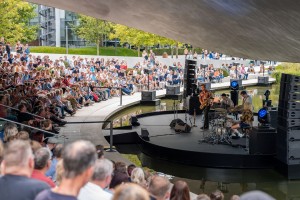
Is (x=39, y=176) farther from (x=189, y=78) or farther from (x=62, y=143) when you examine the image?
(x=189, y=78)

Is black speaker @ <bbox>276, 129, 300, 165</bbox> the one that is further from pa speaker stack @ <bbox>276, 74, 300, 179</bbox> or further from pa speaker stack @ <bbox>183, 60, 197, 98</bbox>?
pa speaker stack @ <bbox>183, 60, 197, 98</bbox>

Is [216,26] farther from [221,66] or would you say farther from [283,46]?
[221,66]

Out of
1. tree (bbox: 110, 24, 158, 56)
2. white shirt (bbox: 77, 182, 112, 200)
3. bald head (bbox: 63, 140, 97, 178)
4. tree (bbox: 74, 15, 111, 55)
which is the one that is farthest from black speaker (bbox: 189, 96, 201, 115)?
tree (bbox: 74, 15, 111, 55)

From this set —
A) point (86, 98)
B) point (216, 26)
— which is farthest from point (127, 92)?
point (216, 26)

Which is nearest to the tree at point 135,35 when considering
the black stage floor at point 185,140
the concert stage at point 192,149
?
the black stage floor at point 185,140

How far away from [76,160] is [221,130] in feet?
40.1

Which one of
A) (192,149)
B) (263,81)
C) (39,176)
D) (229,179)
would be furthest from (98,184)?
(263,81)

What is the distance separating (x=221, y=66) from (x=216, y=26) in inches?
1322

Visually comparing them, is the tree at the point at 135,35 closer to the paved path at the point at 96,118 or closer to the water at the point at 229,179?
the paved path at the point at 96,118

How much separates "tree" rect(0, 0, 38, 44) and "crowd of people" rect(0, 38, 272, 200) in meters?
8.27

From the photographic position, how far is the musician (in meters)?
14.7

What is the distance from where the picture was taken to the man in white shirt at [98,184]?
409cm

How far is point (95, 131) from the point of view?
17.1 metres

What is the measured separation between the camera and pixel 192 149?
14727mm
